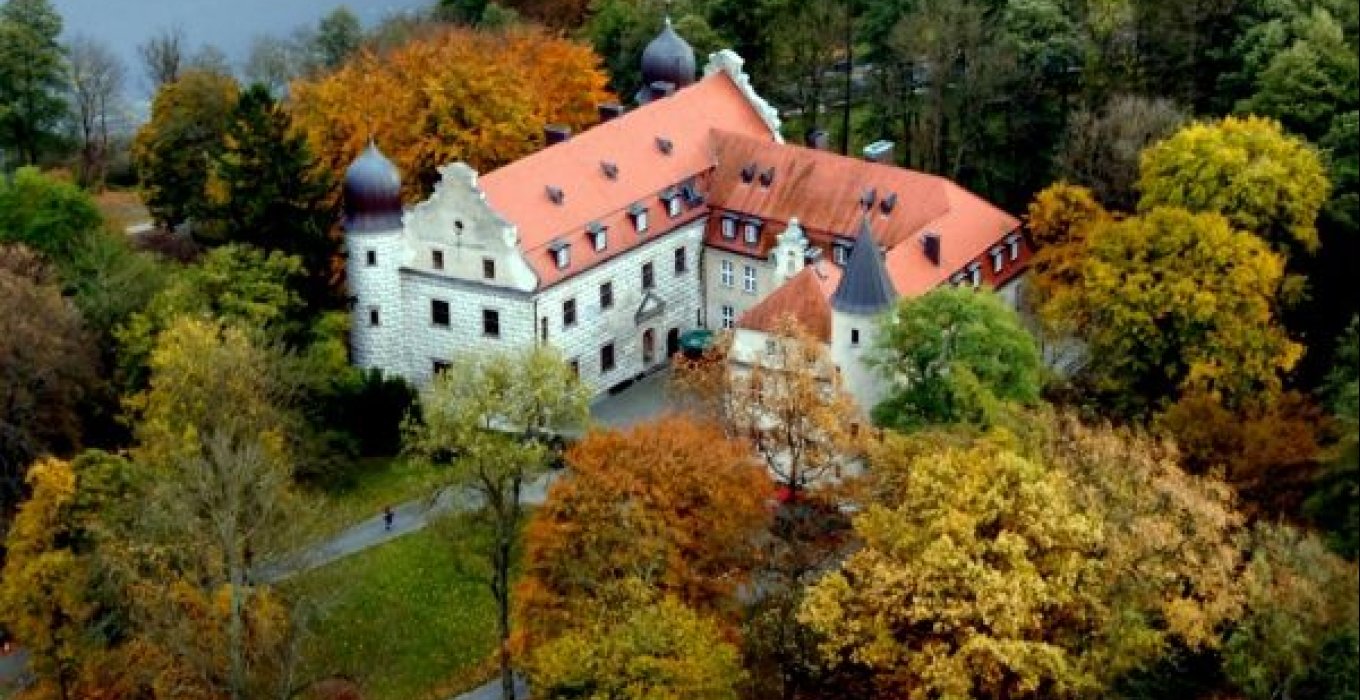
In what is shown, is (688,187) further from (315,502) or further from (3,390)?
(3,390)

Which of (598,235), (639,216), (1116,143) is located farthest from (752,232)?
(1116,143)

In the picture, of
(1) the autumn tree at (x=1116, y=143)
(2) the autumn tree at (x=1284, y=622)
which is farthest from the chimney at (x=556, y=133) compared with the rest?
(2) the autumn tree at (x=1284, y=622)

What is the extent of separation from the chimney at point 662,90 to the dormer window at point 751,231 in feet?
26.9

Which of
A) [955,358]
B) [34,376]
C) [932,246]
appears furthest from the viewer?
[932,246]

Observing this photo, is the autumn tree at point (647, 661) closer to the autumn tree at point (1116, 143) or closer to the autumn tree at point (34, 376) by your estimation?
the autumn tree at point (34, 376)

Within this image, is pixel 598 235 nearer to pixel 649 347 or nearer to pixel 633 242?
pixel 633 242

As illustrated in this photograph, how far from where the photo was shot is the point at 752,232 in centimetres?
7250

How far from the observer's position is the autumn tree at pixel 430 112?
75438 mm

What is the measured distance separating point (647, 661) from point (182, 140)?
150 feet

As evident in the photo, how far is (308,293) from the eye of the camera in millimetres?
69250

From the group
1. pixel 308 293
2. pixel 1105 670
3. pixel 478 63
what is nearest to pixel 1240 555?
pixel 1105 670

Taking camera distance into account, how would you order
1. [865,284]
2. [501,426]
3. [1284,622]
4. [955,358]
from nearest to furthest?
[1284,622]
[955,358]
[501,426]
[865,284]

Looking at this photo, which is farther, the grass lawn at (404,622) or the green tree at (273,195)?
the green tree at (273,195)

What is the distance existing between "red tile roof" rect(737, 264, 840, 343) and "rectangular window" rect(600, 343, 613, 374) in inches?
313
